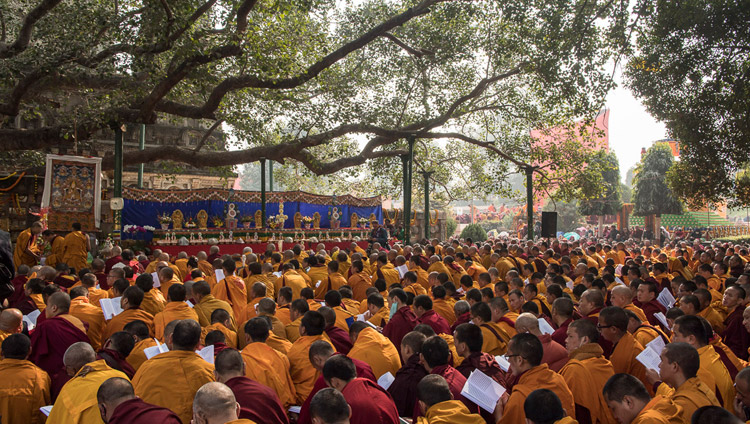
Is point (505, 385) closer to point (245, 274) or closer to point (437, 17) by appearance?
point (245, 274)

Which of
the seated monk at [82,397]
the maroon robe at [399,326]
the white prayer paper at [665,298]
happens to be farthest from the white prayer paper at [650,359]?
the seated monk at [82,397]

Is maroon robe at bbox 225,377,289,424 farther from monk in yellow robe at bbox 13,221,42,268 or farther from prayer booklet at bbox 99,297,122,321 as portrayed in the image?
monk in yellow robe at bbox 13,221,42,268

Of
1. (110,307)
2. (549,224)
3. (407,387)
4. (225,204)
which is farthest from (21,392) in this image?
(225,204)

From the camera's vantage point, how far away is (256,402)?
380cm

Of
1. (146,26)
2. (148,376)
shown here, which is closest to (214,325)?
(148,376)

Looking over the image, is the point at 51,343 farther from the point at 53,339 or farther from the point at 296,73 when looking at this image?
the point at 296,73

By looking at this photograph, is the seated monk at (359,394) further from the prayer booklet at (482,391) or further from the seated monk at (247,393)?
the prayer booklet at (482,391)

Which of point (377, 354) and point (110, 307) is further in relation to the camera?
point (110, 307)

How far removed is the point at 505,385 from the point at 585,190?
16820mm

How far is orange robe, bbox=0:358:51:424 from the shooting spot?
4.43m

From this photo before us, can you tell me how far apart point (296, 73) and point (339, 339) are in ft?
36.7

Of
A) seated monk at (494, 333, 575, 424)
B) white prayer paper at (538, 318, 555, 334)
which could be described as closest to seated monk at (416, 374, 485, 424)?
seated monk at (494, 333, 575, 424)

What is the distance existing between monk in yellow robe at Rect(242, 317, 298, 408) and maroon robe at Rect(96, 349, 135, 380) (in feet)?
3.10

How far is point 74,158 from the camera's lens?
13.8 metres
